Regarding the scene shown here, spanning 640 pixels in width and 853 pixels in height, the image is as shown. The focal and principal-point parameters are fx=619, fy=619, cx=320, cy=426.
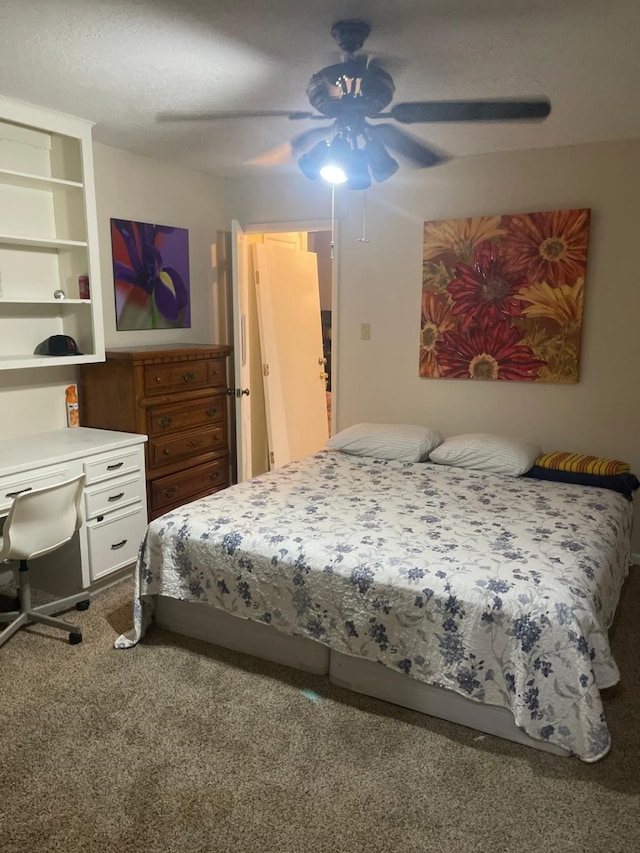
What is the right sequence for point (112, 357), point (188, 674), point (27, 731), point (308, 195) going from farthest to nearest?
point (308, 195), point (112, 357), point (188, 674), point (27, 731)

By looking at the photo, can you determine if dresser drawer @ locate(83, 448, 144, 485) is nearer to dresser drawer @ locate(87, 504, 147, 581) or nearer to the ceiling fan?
dresser drawer @ locate(87, 504, 147, 581)

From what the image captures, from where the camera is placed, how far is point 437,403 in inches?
157

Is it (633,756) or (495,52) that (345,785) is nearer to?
(633,756)

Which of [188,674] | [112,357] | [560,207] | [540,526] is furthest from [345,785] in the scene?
[560,207]

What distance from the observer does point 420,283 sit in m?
3.92

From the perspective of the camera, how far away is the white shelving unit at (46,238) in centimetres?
298

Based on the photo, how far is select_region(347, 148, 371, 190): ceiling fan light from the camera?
2312 millimetres

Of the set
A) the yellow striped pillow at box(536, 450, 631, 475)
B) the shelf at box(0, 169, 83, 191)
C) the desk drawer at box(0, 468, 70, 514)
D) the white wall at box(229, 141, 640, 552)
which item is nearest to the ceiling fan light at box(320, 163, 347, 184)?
the shelf at box(0, 169, 83, 191)

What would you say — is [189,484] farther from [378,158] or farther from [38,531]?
[378,158]

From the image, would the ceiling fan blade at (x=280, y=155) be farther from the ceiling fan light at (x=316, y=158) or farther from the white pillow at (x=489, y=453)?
the white pillow at (x=489, y=453)

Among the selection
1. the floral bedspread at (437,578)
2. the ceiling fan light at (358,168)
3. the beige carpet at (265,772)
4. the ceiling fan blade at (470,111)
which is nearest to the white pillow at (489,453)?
the floral bedspread at (437,578)

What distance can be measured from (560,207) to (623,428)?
50.7 inches

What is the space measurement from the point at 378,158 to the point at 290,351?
2.62 m

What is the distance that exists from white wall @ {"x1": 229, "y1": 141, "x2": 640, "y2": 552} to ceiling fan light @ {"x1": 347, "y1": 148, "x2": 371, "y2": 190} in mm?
1513
